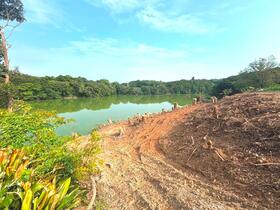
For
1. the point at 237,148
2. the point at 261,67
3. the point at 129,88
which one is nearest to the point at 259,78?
the point at 261,67

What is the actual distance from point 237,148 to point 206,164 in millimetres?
813

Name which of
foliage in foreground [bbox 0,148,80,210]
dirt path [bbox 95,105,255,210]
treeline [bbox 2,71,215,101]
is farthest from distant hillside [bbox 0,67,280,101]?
foliage in foreground [bbox 0,148,80,210]

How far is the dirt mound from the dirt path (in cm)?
21

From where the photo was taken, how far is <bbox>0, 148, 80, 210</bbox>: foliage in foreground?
7.82ft

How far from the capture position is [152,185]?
4301mm

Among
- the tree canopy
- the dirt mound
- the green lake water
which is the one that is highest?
the tree canopy

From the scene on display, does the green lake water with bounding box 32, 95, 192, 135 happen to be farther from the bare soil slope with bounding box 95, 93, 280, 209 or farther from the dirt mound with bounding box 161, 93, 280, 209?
the dirt mound with bounding box 161, 93, 280, 209

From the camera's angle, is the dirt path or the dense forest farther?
the dense forest

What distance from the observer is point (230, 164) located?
4.45 metres

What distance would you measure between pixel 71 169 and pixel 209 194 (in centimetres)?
243

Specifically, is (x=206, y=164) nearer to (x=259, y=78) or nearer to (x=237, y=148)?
(x=237, y=148)

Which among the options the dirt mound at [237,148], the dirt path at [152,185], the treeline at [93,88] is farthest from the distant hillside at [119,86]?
the dirt mound at [237,148]

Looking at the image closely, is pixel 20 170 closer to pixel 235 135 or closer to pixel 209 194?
pixel 209 194

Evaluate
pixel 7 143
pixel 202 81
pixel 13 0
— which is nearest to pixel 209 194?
pixel 7 143
